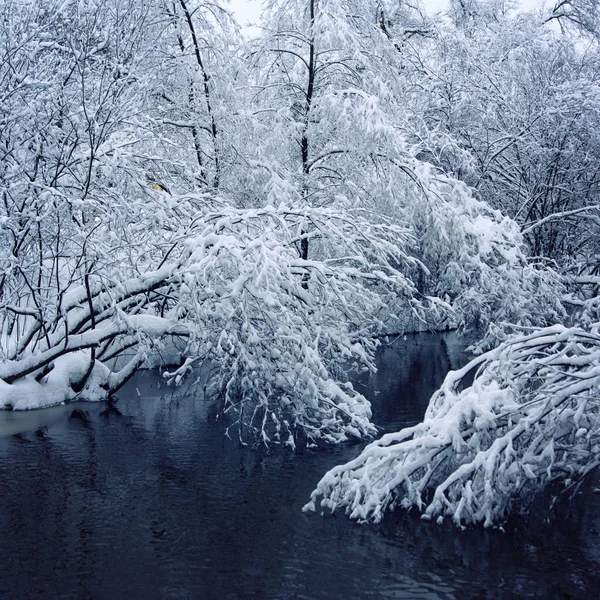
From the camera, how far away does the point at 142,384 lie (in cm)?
1523

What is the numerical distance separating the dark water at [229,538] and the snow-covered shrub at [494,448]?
0.28 m

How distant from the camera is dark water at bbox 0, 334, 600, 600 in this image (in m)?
6.08

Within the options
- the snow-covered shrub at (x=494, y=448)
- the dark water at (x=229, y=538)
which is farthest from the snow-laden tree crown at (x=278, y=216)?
the dark water at (x=229, y=538)

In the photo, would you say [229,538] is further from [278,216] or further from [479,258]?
[479,258]

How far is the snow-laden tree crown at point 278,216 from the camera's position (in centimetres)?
1056

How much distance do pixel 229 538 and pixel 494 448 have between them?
2.67m

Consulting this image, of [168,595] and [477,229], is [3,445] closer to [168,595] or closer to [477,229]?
[168,595]

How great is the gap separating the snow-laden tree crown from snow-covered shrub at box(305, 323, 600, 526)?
0.04 metres

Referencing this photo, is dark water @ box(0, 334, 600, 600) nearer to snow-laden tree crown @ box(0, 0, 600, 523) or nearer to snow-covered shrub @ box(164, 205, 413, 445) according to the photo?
snow-laden tree crown @ box(0, 0, 600, 523)

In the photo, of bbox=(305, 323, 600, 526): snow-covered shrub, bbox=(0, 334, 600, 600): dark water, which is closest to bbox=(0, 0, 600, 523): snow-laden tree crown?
bbox=(305, 323, 600, 526): snow-covered shrub

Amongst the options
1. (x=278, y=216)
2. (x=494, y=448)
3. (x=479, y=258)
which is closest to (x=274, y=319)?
(x=278, y=216)

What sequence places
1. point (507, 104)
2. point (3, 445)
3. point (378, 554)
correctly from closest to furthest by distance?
point (378, 554)
point (3, 445)
point (507, 104)

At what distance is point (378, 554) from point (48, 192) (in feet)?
24.1

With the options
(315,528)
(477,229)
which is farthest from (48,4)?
(315,528)
